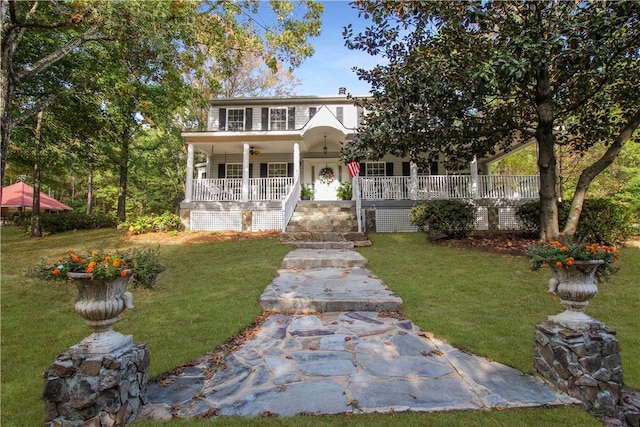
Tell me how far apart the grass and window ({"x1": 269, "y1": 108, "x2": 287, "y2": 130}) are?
30.3 ft

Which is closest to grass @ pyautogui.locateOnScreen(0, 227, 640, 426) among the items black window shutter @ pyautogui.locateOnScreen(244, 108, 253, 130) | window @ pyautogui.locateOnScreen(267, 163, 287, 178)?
window @ pyautogui.locateOnScreen(267, 163, 287, 178)

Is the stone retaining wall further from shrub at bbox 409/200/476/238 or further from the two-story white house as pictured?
the two-story white house

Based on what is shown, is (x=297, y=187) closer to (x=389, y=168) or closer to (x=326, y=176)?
(x=326, y=176)

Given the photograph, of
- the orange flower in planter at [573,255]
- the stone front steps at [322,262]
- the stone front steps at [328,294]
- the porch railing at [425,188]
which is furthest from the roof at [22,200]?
the orange flower in planter at [573,255]

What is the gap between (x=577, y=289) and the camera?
2.64 meters

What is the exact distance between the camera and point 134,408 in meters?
2.31

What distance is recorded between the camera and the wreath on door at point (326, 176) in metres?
15.5

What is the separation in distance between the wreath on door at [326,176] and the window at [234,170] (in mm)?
3878

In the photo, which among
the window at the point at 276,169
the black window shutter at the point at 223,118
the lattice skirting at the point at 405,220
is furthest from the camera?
the black window shutter at the point at 223,118

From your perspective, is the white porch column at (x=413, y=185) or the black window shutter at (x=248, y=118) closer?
the white porch column at (x=413, y=185)

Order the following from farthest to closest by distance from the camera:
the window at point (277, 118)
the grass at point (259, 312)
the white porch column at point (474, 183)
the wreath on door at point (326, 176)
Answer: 1. the window at point (277, 118)
2. the wreath on door at point (326, 176)
3. the white porch column at point (474, 183)
4. the grass at point (259, 312)

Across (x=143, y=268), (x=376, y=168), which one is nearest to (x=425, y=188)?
(x=376, y=168)

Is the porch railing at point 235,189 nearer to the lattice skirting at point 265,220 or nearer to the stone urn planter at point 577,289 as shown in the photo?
the lattice skirting at point 265,220

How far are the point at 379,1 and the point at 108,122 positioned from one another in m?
9.40
